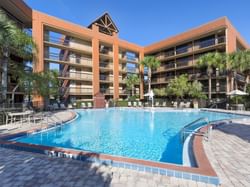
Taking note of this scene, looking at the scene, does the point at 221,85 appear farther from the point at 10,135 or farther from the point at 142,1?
the point at 10,135

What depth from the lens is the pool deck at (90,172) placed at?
11.7 ft

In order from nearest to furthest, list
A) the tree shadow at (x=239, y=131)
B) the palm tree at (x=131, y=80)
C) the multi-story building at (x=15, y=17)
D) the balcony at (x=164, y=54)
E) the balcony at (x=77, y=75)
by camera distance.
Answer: the tree shadow at (x=239, y=131) → the multi-story building at (x=15, y=17) → the balcony at (x=77, y=75) → the palm tree at (x=131, y=80) → the balcony at (x=164, y=54)

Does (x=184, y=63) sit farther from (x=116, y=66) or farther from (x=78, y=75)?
(x=78, y=75)

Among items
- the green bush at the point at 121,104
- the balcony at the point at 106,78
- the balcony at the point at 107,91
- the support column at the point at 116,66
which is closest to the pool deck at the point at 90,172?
the green bush at the point at 121,104

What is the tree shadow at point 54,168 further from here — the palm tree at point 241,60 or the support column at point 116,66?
the support column at point 116,66

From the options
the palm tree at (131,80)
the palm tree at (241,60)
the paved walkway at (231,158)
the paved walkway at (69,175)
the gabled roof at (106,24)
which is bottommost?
the paved walkway at (69,175)

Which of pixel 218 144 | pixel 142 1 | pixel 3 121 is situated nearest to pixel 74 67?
pixel 142 1

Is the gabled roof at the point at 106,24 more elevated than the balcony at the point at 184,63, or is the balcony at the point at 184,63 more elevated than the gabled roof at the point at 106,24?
the gabled roof at the point at 106,24

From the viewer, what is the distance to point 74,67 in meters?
27.7

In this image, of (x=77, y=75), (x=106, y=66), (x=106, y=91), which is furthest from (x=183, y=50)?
(x=77, y=75)

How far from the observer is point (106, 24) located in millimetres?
32031

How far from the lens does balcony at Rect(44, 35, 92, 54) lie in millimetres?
24167

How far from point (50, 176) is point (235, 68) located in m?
24.9

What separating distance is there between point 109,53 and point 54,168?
29341mm
